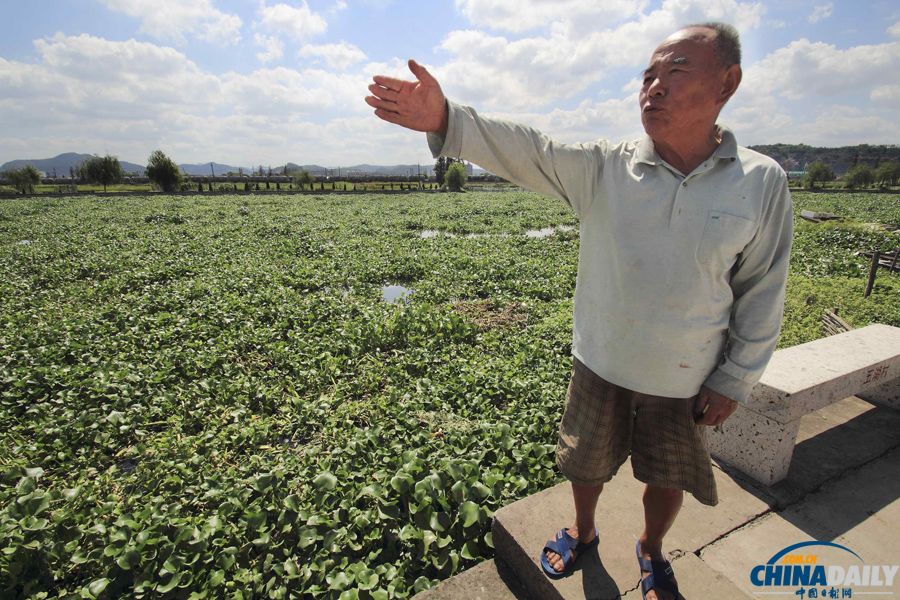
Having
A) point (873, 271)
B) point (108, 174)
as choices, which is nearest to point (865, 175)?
point (873, 271)

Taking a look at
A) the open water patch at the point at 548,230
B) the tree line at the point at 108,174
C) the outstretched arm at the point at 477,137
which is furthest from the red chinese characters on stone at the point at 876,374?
the tree line at the point at 108,174

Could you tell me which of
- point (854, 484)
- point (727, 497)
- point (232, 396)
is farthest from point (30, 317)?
point (854, 484)

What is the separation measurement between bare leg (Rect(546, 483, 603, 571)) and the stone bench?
1.46 m

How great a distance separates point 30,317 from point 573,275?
397 inches

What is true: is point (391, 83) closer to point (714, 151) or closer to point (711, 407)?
point (714, 151)

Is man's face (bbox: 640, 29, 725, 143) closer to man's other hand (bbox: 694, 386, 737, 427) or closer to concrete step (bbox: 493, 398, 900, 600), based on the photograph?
man's other hand (bbox: 694, 386, 737, 427)

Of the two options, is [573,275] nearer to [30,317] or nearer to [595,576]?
[595,576]

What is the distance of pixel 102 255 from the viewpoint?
11.6 m

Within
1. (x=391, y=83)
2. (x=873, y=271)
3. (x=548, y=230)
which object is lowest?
(x=873, y=271)

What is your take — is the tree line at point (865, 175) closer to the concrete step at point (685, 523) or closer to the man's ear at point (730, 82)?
the concrete step at point (685, 523)

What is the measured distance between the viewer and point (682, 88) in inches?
63.7

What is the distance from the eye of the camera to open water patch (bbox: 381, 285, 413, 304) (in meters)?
8.47

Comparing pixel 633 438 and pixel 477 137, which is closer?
pixel 477 137

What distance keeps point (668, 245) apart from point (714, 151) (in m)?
0.44
